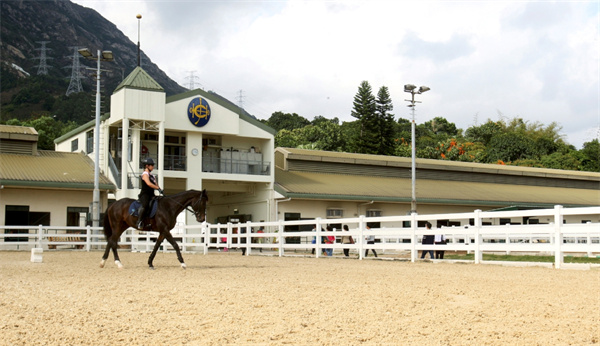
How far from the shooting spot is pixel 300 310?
803 centimetres

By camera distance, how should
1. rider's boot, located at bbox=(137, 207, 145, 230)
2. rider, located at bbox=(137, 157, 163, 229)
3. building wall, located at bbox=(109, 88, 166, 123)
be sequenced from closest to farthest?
1. rider, located at bbox=(137, 157, 163, 229)
2. rider's boot, located at bbox=(137, 207, 145, 230)
3. building wall, located at bbox=(109, 88, 166, 123)

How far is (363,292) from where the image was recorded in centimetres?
958

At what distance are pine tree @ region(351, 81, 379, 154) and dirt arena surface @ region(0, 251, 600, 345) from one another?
2412 inches

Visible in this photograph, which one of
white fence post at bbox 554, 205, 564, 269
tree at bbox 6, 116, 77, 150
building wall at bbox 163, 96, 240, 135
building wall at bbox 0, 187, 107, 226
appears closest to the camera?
white fence post at bbox 554, 205, 564, 269

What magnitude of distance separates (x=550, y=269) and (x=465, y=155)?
56033 mm

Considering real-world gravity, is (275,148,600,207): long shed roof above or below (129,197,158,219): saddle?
above

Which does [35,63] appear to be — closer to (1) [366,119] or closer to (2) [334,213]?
(1) [366,119]

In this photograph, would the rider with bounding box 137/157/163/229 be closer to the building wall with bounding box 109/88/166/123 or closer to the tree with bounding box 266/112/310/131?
the building wall with bounding box 109/88/166/123

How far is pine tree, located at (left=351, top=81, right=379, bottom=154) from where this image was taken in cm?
7294

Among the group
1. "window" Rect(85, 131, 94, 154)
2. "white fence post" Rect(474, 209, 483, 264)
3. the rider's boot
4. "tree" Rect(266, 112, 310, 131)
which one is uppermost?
"tree" Rect(266, 112, 310, 131)

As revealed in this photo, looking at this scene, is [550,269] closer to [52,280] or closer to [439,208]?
[52,280]

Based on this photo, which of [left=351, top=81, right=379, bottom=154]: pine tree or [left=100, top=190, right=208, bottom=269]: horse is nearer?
[left=100, top=190, right=208, bottom=269]: horse

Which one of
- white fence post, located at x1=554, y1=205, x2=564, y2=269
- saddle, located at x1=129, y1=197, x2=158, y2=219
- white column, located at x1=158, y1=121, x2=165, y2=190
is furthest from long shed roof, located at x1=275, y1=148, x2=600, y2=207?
white fence post, located at x1=554, y1=205, x2=564, y2=269

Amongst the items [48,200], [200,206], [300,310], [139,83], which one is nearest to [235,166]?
[139,83]
